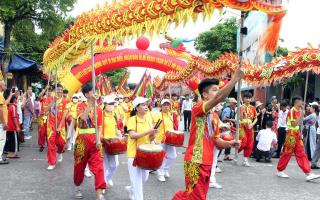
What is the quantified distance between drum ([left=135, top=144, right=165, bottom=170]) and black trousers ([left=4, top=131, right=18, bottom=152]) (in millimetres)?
5095

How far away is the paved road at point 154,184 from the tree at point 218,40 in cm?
1911

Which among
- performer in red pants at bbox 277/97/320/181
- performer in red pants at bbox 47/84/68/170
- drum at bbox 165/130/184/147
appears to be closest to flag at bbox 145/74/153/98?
performer in red pants at bbox 47/84/68/170

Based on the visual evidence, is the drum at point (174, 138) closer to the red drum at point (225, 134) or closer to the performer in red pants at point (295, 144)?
the red drum at point (225, 134)

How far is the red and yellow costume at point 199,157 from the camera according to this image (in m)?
3.87

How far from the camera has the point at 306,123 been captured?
10.1 m

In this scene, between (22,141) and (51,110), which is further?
(22,141)

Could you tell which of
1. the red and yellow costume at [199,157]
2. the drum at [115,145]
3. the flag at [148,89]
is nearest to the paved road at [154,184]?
the drum at [115,145]

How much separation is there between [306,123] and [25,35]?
39.3 ft

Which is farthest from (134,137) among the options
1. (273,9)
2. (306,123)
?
(306,123)

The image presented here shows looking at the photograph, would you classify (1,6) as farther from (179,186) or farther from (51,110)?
(179,186)

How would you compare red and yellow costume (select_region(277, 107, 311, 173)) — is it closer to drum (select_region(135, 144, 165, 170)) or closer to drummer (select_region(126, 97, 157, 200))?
drummer (select_region(126, 97, 157, 200))

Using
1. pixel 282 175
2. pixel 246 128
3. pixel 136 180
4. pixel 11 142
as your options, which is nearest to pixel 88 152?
pixel 136 180

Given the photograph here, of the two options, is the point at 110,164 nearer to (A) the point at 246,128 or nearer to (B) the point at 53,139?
(B) the point at 53,139

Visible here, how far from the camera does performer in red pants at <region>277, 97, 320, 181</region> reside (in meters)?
7.30
